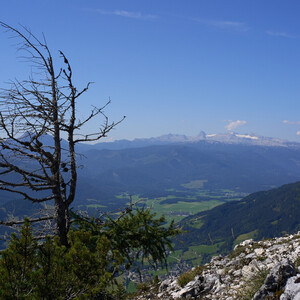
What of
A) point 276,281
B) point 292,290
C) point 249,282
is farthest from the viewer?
point 249,282

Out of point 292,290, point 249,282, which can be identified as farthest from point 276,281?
point 249,282

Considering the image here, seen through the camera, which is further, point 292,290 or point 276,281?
point 276,281

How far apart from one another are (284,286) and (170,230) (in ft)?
11.6

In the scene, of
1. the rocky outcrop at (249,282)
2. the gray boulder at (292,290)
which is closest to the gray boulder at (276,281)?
the rocky outcrop at (249,282)

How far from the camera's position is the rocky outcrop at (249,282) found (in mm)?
5746

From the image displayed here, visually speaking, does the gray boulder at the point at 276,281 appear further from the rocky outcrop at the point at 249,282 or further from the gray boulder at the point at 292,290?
the gray boulder at the point at 292,290

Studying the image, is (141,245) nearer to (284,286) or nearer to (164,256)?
(164,256)

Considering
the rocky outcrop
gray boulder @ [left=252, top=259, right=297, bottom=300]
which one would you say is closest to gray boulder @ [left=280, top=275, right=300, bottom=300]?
the rocky outcrop

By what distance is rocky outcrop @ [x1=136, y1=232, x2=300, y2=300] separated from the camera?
5.75 metres

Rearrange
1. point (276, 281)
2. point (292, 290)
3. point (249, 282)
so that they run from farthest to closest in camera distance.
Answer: point (249, 282) → point (276, 281) → point (292, 290)

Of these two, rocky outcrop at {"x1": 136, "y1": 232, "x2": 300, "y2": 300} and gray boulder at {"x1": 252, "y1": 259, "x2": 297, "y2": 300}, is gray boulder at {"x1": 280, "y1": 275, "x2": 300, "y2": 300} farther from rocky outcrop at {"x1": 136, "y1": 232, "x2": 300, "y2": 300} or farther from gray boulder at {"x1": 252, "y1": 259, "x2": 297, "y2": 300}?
gray boulder at {"x1": 252, "y1": 259, "x2": 297, "y2": 300}

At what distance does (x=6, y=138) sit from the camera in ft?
24.5

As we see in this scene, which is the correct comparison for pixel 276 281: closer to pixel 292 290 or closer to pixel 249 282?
pixel 292 290

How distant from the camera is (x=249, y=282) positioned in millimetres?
6898
